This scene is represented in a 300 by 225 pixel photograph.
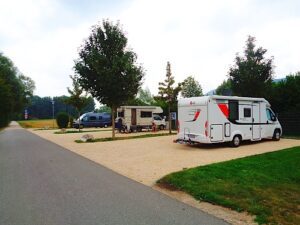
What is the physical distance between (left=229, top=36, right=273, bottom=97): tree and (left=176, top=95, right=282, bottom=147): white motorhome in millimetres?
6057

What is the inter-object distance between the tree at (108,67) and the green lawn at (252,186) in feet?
39.7

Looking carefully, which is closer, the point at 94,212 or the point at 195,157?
the point at 94,212

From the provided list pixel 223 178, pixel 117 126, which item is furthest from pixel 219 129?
pixel 117 126

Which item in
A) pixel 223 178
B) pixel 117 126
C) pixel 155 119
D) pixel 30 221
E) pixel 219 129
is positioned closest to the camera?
pixel 30 221

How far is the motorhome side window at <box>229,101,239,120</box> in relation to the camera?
14.8 meters

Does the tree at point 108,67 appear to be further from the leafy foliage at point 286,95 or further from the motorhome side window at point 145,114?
the leafy foliage at point 286,95

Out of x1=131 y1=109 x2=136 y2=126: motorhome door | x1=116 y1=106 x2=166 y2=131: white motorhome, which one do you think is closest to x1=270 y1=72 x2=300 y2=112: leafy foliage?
x1=116 y1=106 x2=166 y2=131: white motorhome

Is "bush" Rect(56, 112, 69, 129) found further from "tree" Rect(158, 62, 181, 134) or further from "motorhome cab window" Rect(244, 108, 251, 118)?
"motorhome cab window" Rect(244, 108, 251, 118)

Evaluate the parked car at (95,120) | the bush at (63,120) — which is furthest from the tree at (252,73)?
the bush at (63,120)

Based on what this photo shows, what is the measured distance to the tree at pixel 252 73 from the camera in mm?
22125

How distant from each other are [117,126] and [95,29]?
10471 millimetres

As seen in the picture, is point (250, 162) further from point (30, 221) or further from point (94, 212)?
point (30, 221)

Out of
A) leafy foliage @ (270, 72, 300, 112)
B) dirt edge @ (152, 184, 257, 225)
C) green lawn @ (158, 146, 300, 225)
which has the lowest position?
dirt edge @ (152, 184, 257, 225)

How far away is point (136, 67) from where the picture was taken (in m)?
21.2
